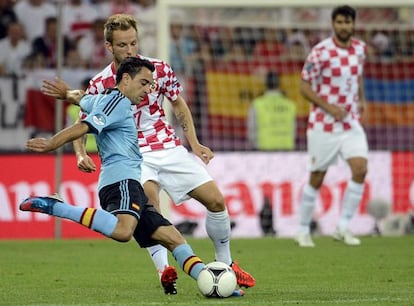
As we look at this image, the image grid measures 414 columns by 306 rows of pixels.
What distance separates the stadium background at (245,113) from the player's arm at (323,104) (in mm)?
2798

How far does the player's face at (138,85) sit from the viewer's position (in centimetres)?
801

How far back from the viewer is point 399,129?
18.4m

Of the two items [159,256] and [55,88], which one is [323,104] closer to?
[159,256]

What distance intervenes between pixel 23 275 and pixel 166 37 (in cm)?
629

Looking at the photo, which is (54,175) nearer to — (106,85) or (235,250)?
(235,250)

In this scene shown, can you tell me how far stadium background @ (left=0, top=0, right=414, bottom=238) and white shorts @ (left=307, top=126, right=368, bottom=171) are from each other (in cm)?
245

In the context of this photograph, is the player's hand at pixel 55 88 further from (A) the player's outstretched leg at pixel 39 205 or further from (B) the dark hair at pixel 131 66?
(A) the player's outstretched leg at pixel 39 205

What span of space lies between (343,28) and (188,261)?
583cm

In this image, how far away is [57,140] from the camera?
7422 mm

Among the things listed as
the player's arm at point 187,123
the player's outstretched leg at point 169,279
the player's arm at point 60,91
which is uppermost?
the player's arm at point 60,91

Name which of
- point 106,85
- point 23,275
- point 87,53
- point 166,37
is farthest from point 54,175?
point 106,85

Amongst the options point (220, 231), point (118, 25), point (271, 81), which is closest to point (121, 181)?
point (220, 231)

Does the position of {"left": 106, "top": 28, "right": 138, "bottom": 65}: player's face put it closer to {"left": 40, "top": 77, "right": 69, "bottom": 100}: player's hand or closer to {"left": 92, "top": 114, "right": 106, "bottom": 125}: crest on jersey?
{"left": 40, "top": 77, "right": 69, "bottom": 100}: player's hand

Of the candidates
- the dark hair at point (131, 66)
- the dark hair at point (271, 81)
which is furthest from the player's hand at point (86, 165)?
the dark hair at point (271, 81)
